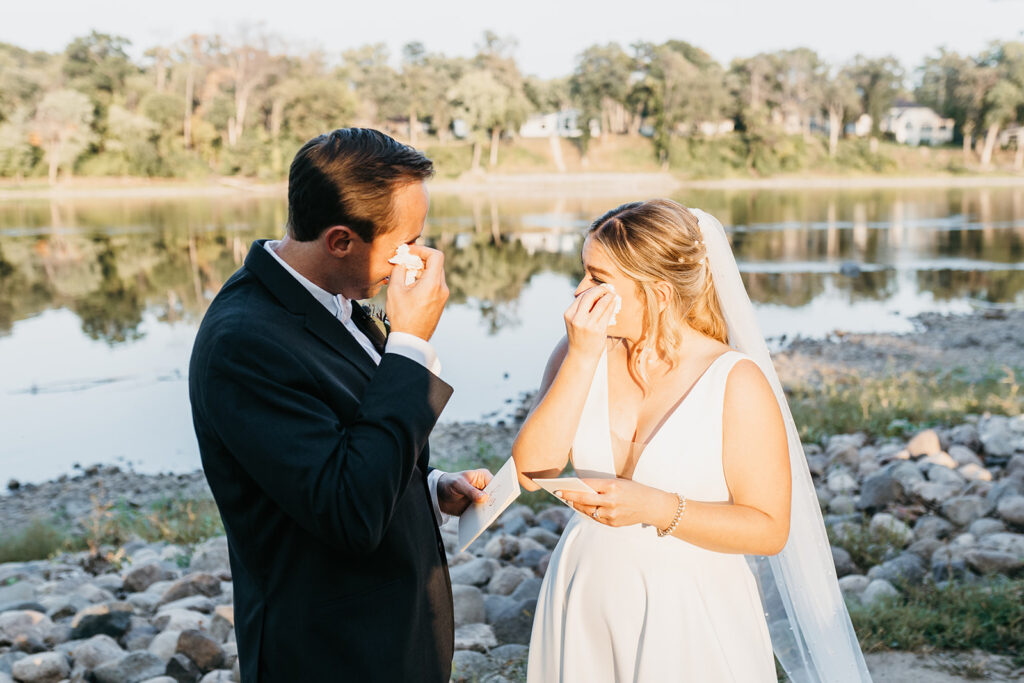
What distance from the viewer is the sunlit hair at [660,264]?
105 inches

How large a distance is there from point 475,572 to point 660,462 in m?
3.36

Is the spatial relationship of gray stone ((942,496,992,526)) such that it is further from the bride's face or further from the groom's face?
the groom's face

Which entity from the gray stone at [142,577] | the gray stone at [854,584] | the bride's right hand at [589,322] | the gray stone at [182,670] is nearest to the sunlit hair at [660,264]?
the bride's right hand at [589,322]

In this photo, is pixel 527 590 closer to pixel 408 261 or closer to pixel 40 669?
pixel 40 669

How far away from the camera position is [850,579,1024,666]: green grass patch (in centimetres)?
416

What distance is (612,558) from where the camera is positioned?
2.66m

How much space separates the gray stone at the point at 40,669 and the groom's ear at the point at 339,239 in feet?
11.0

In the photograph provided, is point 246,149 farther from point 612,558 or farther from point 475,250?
point 612,558

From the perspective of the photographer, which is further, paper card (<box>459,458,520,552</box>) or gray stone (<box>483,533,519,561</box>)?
gray stone (<box>483,533,519,561</box>)

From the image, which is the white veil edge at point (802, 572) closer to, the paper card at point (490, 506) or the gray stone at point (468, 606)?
the paper card at point (490, 506)

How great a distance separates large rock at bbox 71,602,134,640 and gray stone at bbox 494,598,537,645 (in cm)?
230

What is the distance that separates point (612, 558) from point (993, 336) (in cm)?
1536

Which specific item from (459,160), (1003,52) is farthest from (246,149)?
(1003,52)

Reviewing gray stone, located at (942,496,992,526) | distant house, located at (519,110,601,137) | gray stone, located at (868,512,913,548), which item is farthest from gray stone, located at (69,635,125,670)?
distant house, located at (519,110,601,137)
